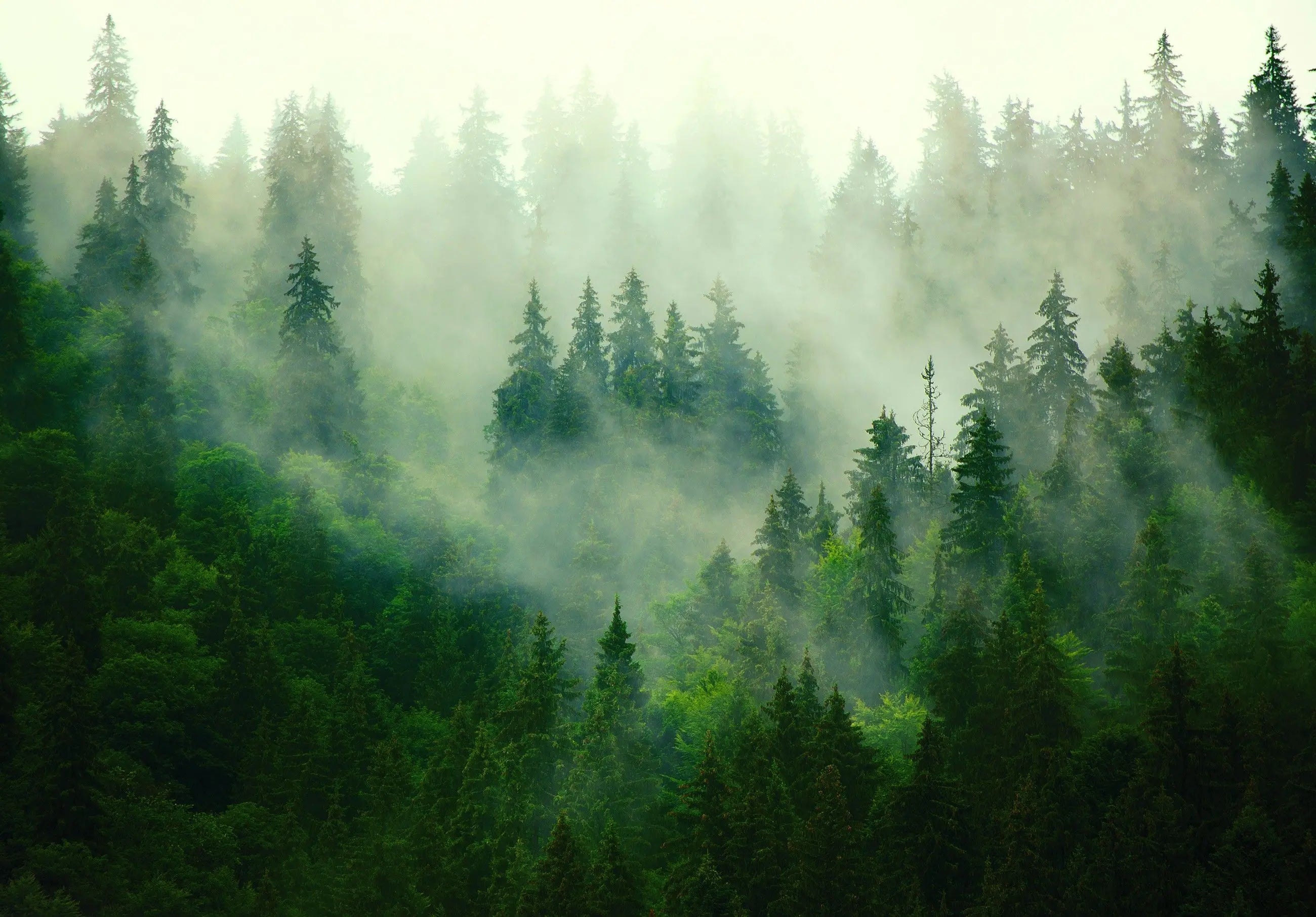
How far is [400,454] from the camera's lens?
8119cm

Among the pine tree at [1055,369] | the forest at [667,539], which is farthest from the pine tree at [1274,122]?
the pine tree at [1055,369]

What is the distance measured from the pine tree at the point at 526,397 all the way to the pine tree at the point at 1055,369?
29.2 m

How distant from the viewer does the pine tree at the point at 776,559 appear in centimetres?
5775

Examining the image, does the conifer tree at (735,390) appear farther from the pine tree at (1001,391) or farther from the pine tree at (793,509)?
the pine tree at (1001,391)

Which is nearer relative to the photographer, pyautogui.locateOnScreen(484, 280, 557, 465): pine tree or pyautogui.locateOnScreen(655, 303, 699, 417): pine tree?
pyautogui.locateOnScreen(484, 280, 557, 465): pine tree

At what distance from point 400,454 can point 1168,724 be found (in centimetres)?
5423

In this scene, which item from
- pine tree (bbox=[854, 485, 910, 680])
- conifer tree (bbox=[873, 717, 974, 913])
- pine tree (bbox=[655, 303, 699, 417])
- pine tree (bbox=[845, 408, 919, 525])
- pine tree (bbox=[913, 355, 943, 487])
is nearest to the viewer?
conifer tree (bbox=[873, 717, 974, 913])

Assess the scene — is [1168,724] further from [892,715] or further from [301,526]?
[301,526]

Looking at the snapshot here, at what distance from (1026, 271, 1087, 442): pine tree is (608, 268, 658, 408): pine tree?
23.1 meters

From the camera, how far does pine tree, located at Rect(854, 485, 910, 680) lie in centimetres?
5409

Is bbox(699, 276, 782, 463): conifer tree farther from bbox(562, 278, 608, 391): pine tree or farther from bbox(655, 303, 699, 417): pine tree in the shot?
bbox(562, 278, 608, 391): pine tree

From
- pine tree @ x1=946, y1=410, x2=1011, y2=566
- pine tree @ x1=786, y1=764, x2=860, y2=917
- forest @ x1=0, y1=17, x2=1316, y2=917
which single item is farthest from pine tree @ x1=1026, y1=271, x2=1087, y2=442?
pine tree @ x1=786, y1=764, x2=860, y2=917

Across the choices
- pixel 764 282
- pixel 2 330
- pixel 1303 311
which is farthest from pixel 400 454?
pixel 1303 311

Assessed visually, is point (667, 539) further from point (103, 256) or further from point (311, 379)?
point (103, 256)
